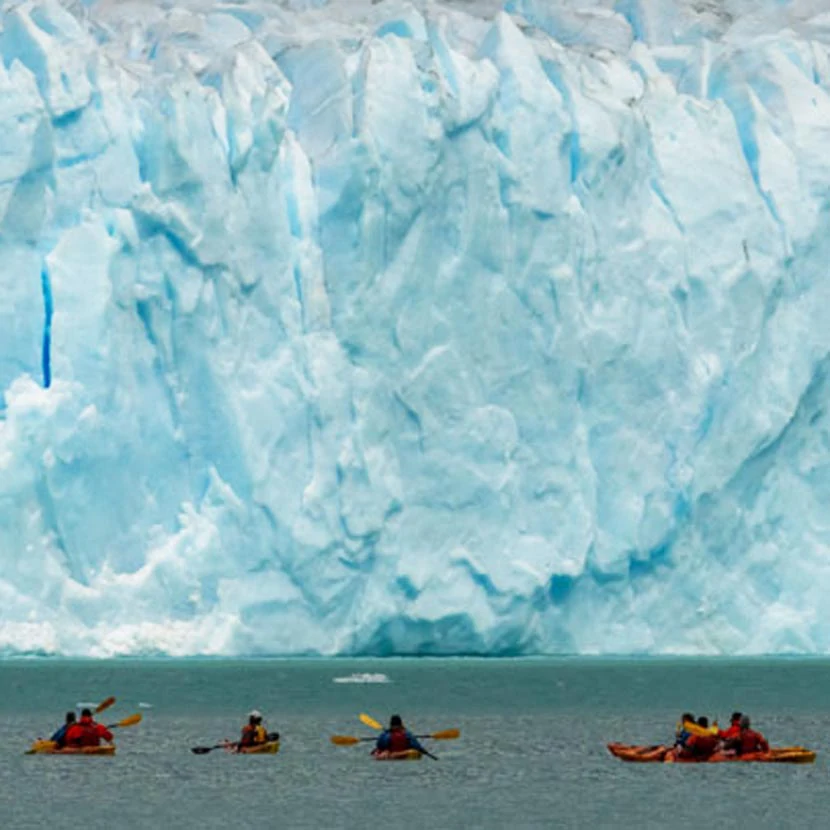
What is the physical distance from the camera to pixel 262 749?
2870 centimetres

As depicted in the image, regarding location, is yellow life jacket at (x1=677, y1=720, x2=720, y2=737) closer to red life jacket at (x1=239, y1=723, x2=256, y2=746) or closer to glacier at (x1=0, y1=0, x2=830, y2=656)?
red life jacket at (x1=239, y1=723, x2=256, y2=746)

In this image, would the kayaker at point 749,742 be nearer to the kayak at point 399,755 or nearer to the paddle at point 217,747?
the kayak at point 399,755

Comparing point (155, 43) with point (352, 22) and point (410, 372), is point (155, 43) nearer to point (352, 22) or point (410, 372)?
point (352, 22)

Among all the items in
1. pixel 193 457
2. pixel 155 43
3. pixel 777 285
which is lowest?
pixel 193 457

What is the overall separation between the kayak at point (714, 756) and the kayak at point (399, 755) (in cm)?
234

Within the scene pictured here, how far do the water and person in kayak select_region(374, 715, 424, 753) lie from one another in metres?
0.22

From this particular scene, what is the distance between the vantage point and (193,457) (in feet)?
130

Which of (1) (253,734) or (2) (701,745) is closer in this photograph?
(2) (701,745)

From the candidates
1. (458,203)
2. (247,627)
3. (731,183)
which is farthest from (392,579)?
(731,183)

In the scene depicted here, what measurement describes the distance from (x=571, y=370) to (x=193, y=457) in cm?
661

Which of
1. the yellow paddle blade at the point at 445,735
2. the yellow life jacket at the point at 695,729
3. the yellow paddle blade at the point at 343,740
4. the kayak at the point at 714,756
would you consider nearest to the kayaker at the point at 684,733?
the yellow life jacket at the point at 695,729

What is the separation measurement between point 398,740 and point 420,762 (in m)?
0.54

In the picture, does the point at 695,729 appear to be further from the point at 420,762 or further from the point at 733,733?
the point at 420,762

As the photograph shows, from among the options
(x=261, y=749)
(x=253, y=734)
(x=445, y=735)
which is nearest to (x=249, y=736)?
(x=253, y=734)
